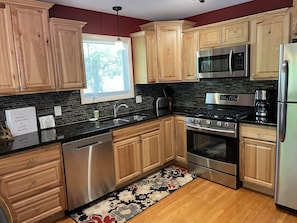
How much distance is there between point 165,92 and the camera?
13.6ft

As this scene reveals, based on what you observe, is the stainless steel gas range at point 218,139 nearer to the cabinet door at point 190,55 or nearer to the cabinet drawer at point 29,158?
the cabinet door at point 190,55

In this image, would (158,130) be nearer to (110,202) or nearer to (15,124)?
(110,202)

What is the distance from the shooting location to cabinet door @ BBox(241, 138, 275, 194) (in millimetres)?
2588

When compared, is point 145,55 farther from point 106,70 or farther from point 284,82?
point 284,82

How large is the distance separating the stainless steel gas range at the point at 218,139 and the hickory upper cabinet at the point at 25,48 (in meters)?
2.03

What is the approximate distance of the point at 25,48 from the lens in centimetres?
236

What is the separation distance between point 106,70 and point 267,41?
223 centimetres

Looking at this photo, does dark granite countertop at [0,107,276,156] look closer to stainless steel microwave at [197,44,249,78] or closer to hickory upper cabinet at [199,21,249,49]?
stainless steel microwave at [197,44,249,78]

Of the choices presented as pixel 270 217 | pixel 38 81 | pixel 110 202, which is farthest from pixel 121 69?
pixel 270 217

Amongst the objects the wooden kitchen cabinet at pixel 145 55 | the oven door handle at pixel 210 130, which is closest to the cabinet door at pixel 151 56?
the wooden kitchen cabinet at pixel 145 55

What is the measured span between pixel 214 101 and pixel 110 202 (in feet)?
7.16

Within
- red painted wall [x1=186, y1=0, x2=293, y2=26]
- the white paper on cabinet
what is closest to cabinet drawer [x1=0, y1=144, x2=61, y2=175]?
the white paper on cabinet

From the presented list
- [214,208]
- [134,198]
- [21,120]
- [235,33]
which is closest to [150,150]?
[134,198]

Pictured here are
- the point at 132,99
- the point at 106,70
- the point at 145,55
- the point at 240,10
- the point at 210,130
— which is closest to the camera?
the point at 210,130
